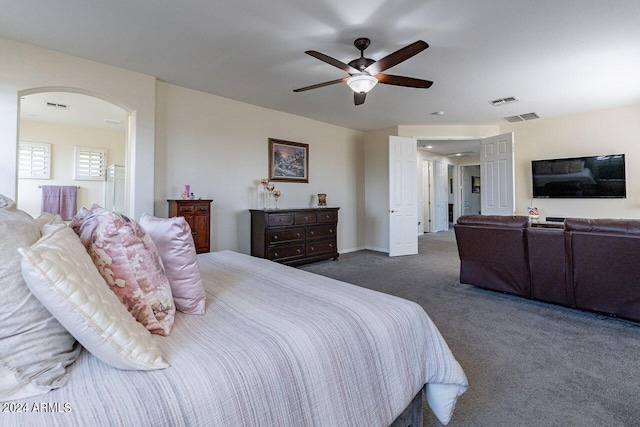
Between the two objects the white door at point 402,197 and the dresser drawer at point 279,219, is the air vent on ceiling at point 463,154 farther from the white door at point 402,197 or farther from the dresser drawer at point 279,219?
the dresser drawer at point 279,219

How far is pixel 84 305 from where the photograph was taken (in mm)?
704

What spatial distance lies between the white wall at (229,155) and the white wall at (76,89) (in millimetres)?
235

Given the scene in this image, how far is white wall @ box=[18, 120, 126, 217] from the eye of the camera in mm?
5012

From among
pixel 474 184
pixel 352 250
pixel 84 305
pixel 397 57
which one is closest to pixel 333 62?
pixel 397 57

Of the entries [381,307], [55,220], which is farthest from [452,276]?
[55,220]

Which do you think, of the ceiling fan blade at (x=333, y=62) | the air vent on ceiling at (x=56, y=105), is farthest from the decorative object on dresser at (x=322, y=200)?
the air vent on ceiling at (x=56, y=105)

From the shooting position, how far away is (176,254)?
1.18 m

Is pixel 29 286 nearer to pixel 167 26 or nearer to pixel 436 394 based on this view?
pixel 436 394

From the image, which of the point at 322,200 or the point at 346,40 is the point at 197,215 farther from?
the point at 346,40

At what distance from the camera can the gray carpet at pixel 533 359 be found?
1.47m

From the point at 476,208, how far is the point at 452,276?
8.85 meters

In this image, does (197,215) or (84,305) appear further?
(197,215)

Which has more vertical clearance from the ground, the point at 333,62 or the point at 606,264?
the point at 333,62

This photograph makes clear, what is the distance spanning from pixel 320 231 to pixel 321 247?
0.28 metres
